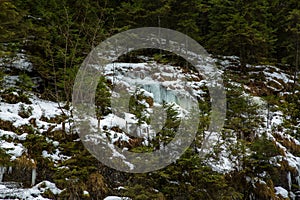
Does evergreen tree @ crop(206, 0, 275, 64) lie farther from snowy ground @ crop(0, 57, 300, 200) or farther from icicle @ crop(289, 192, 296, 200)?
icicle @ crop(289, 192, 296, 200)

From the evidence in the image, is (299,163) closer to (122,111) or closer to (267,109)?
(267,109)

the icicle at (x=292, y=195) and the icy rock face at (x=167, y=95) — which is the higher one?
the icy rock face at (x=167, y=95)

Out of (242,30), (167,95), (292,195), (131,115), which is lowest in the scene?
(292,195)

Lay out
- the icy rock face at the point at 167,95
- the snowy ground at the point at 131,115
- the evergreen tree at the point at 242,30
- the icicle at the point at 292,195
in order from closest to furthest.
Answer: the snowy ground at the point at 131,115 → the icicle at the point at 292,195 → the icy rock face at the point at 167,95 → the evergreen tree at the point at 242,30

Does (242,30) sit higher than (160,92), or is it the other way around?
(242,30)

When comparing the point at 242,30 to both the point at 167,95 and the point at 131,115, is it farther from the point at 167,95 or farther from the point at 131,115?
the point at 131,115

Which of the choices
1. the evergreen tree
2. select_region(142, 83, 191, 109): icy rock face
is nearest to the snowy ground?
select_region(142, 83, 191, 109): icy rock face

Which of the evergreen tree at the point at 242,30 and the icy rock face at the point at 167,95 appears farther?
the evergreen tree at the point at 242,30

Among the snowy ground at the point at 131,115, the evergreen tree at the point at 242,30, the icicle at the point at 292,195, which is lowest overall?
the icicle at the point at 292,195

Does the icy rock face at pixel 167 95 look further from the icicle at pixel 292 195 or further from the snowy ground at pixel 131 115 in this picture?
the icicle at pixel 292 195

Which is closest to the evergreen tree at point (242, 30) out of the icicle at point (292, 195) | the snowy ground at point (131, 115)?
the snowy ground at point (131, 115)

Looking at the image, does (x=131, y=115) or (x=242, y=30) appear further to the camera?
(x=242, y=30)

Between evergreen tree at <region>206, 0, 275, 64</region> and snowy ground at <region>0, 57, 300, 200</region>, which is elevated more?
evergreen tree at <region>206, 0, 275, 64</region>

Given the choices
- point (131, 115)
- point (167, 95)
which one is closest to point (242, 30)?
point (167, 95)
